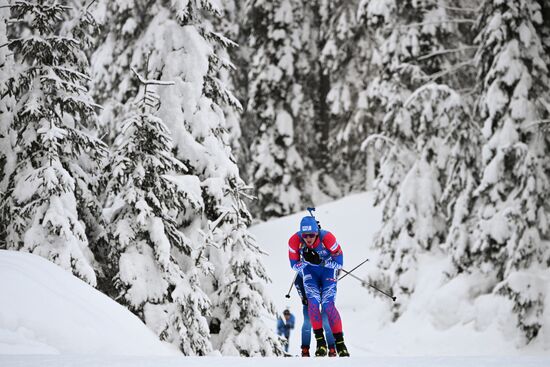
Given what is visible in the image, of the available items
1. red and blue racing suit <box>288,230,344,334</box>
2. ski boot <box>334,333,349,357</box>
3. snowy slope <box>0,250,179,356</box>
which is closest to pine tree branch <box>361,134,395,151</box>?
red and blue racing suit <box>288,230,344,334</box>

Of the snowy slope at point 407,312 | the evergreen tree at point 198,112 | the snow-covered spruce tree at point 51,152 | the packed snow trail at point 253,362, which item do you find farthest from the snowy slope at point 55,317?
the snowy slope at point 407,312

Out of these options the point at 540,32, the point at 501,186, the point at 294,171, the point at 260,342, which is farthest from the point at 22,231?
the point at 294,171

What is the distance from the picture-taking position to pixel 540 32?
17.6 m

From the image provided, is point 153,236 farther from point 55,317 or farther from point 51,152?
point 55,317

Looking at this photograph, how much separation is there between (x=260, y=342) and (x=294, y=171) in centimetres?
1767

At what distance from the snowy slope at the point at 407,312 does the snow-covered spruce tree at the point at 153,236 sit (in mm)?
7614

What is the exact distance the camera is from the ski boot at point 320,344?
27.8 feet

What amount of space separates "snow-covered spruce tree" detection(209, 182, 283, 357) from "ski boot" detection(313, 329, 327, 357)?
3858mm

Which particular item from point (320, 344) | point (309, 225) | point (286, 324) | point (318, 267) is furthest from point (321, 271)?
point (286, 324)

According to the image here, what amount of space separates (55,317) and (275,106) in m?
23.1

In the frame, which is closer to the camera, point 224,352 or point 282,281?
point 224,352

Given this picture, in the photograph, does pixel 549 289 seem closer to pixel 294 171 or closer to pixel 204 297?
pixel 204 297

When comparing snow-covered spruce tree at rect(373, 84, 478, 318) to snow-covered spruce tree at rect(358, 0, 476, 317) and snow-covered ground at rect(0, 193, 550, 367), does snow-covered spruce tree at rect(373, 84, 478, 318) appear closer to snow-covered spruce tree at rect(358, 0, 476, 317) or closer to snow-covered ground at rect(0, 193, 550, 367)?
snow-covered spruce tree at rect(358, 0, 476, 317)

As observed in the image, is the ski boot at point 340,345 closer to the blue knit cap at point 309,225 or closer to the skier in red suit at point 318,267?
the skier in red suit at point 318,267
